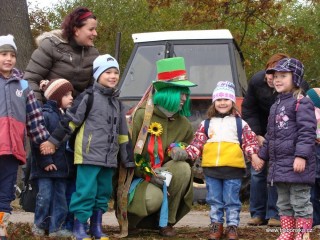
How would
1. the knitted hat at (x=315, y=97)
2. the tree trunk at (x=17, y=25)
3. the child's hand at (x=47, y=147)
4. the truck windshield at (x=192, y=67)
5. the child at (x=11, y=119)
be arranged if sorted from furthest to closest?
the tree trunk at (x=17, y=25)
the truck windshield at (x=192, y=67)
the knitted hat at (x=315, y=97)
the child's hand at (x=47, y=147)
the child at (x=11, y=119)

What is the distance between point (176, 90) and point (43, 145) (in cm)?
134

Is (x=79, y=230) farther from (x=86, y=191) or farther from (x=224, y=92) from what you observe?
(x=224, y=92)

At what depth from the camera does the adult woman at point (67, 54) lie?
6500 mm

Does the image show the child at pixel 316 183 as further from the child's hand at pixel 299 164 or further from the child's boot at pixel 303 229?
the child's hand at pixel 299 164

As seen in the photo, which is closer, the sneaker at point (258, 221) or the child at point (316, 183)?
the child at point (316, 183)

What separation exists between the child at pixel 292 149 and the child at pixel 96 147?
4.14ft

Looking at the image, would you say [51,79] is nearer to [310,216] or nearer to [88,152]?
[88,152]

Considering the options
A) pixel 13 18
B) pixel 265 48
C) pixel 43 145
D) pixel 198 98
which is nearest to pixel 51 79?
pixel 43 145

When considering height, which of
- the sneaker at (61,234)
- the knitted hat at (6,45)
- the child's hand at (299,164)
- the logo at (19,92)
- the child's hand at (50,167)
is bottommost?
the sneaker at (61,234)

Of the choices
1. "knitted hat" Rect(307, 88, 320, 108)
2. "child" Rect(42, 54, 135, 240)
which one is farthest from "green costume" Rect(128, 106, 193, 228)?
"knitted hat" Rect(307, 88, 320, 108)

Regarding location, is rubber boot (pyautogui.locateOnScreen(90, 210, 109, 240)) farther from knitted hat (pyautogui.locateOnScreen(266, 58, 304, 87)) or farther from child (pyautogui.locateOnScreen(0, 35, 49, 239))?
knitted hat (pyautogui.locateOnScreen(266, 58, 304, 87))

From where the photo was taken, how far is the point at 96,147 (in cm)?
582

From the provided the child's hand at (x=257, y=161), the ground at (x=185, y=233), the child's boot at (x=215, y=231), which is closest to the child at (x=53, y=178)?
the ground at (x=185, y=233)

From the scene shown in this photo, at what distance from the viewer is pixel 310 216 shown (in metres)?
5.87
